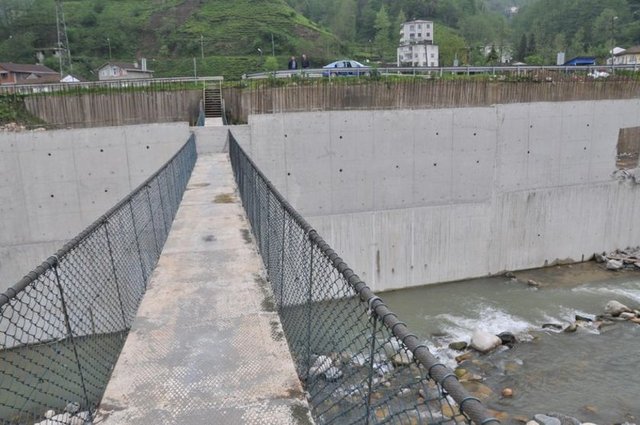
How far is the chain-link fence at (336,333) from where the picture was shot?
1691 mm

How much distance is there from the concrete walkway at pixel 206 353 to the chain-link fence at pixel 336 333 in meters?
0.23

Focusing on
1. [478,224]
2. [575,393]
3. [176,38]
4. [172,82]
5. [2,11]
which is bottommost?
[575,393]

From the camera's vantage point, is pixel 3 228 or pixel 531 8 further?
pixel 531 8

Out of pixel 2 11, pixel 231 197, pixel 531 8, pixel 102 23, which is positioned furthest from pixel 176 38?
pixel 531 8

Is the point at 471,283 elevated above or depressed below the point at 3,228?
below

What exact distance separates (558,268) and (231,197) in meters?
11.0

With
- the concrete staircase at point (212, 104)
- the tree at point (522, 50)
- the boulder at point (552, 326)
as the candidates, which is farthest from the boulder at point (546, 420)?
the tree at point (522, 50)

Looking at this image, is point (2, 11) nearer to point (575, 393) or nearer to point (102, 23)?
point (102, 23)

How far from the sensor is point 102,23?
55344 millimetres

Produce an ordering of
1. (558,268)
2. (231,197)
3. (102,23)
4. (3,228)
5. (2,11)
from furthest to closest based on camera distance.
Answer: (2,11) < (102,23) < (558,268) < (3,228) < (231,197)

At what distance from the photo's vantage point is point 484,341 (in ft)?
33.9

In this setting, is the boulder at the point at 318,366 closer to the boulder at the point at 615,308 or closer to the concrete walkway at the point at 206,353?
the concrete walkway at the point at 206,353

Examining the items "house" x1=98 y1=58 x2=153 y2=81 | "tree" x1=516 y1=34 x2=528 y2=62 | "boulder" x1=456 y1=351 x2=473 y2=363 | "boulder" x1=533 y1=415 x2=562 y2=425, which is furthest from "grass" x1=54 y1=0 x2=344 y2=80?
"boulder" x1=533 y1=415 x2=562 y2=425

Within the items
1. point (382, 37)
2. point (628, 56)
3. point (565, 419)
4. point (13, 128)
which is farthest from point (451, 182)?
point (382, 37)
